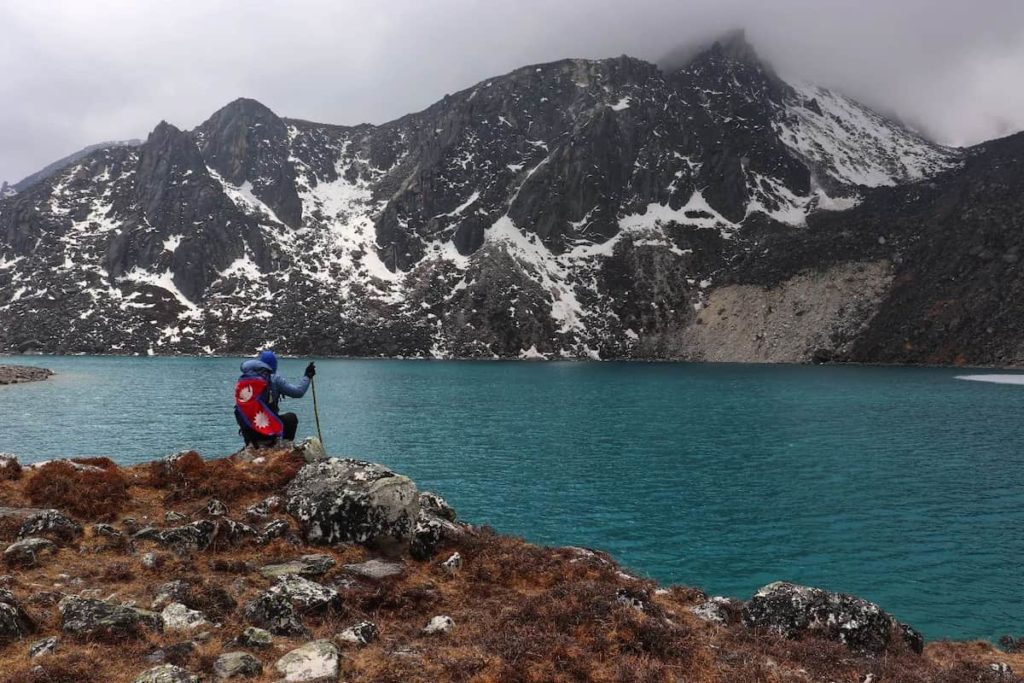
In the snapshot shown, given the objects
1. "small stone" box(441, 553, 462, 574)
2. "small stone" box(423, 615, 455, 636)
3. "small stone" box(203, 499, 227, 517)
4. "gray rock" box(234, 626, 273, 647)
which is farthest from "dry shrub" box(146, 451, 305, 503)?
"small stone" box(423, 615, 455, 636)

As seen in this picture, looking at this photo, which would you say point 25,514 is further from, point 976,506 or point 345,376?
point 345,376

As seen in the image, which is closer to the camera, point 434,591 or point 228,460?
point 434,591

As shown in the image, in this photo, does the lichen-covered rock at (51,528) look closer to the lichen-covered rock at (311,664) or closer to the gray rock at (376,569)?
the gray rock at (376,569)

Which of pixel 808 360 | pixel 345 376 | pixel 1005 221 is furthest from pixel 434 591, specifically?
pixel 1005 221

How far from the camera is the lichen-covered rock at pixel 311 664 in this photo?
8.27 metres

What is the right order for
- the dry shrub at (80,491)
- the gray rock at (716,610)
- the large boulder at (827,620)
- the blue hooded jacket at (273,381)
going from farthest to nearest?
1. the blue hooded jacket at (273,381)
2. the dry shrub at (80,491)
3. the gray rock at (716,610)
4. the large boulder at (827,620)

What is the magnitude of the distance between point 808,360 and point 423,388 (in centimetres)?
11570

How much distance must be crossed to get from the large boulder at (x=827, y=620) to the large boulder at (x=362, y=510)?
27.0ft

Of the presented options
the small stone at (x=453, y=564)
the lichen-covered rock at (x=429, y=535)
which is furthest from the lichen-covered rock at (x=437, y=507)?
the small stone at (x=453, y=564)

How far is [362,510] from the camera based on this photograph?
14312 mm

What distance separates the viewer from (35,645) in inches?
318

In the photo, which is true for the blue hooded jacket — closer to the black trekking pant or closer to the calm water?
the black trekking pant

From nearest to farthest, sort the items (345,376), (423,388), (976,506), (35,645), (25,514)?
(35,645) < (25,514) < (976,506) < (423,388) < (345,376)

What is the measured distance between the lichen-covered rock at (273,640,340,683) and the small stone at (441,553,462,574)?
15.8ft
